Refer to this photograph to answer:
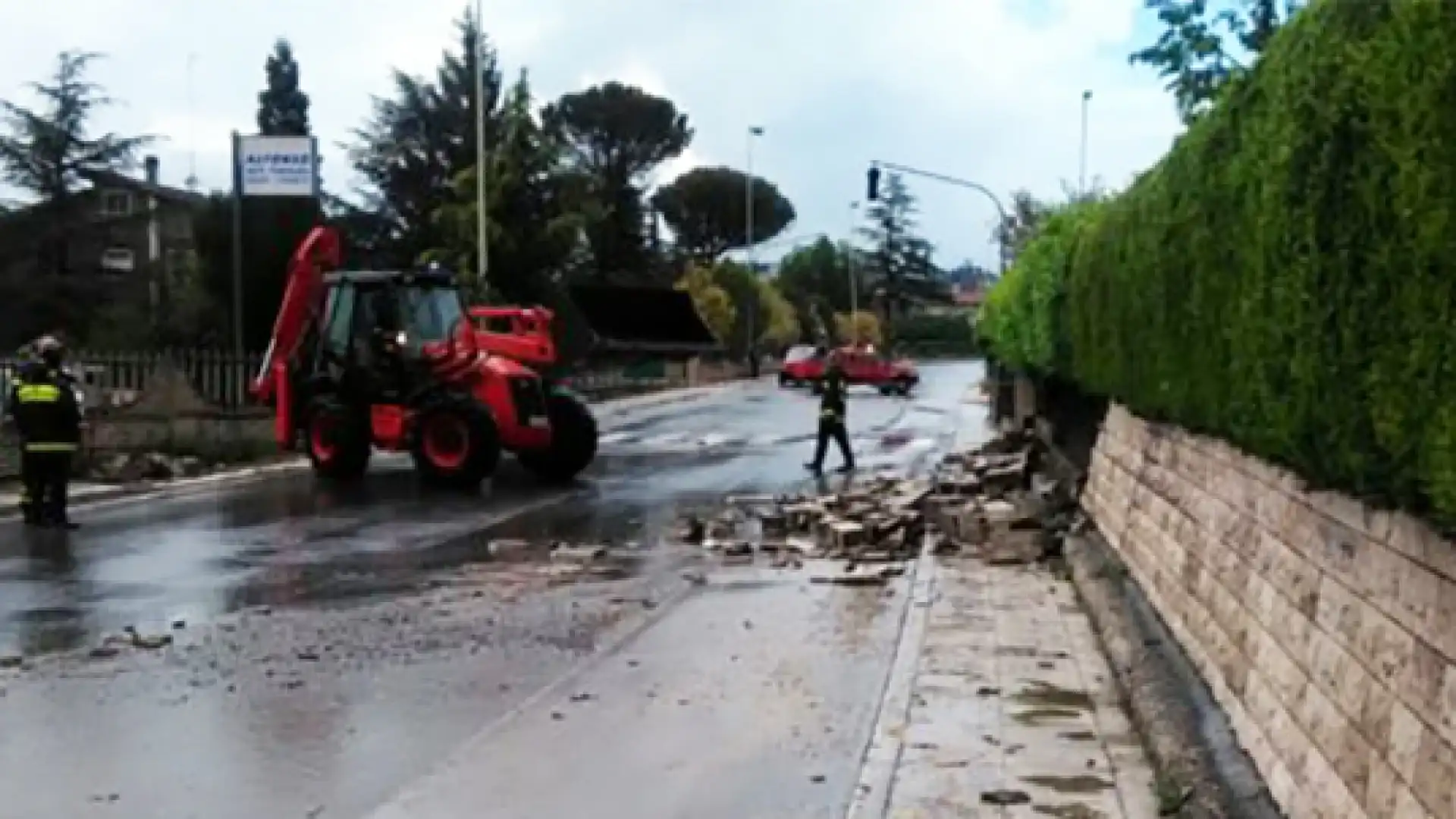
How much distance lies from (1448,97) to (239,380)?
31197 millimetres

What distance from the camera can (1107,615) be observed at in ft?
37.7

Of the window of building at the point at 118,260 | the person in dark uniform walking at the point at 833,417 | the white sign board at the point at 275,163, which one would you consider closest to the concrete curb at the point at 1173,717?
the person in dark uniform walking at the point at 833,417

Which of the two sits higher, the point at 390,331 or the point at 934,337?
the point at 390,331

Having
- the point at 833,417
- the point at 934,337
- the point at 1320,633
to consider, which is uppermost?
the point at 1320,633

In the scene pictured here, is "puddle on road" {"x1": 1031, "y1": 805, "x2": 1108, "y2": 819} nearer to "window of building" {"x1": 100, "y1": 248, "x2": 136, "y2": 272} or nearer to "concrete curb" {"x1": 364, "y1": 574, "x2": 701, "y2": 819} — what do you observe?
"concrete curb" {"x1": 364, "y1": 574, "x2": 701, "y2": 819}

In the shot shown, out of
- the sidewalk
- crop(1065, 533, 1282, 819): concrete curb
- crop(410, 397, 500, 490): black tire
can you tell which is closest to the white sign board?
crop(410, 397, 500, 490): black tire

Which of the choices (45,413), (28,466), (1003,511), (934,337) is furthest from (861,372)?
(934,337)

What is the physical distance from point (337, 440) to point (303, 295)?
2221 millimetres

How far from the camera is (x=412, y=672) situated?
10.5 meters

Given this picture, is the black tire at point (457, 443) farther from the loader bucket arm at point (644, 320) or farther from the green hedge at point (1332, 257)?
the loader bucket arm at point (644, 320)

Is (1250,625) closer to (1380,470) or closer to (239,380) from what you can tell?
(1380,470)

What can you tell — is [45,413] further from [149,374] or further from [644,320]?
[644,320]

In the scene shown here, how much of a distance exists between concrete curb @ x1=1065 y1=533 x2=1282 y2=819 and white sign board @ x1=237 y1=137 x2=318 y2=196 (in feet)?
94.1

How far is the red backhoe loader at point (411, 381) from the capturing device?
24156 mm
